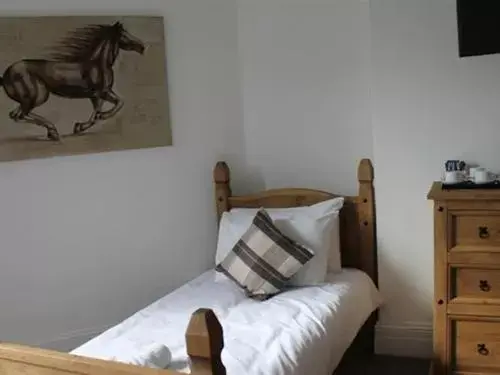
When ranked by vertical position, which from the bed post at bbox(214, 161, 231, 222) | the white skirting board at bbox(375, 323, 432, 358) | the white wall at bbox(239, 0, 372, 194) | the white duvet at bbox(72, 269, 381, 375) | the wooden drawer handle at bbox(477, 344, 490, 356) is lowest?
the white skirting board at bbox(375, 323, 432, 358)

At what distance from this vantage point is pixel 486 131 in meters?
3.28

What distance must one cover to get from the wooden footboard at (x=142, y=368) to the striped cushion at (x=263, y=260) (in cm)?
142

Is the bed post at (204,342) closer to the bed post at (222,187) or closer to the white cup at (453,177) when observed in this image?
the white cup at (453,177)

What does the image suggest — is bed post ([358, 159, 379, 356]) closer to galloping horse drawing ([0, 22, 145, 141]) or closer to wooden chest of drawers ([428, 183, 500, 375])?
wooden chest of drawers ([428, 183, 500, 375])

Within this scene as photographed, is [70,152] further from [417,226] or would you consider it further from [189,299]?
[417,226]

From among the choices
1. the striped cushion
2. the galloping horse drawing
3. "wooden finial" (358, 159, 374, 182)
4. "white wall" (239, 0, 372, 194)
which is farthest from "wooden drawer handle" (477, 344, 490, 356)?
the galloping horse drawing

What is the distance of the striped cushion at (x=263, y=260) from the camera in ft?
10.8

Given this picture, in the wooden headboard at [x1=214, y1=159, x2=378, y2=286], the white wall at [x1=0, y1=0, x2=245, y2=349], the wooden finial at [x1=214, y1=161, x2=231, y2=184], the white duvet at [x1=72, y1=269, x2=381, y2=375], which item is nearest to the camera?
the white duvet at [x1=72, y1=269, x2=381, y2=375]

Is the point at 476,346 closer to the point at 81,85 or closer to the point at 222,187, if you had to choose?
the point at 222,187

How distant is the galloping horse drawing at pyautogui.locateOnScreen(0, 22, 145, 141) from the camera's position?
346cm

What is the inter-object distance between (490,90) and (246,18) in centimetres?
152

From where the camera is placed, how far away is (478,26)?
293 cm

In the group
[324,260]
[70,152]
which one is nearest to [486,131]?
[324,260]

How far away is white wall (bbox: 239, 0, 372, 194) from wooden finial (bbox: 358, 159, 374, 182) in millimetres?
209
